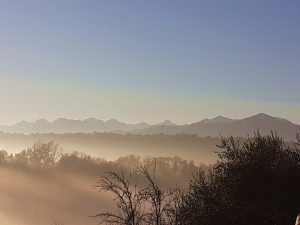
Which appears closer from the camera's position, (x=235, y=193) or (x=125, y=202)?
(x=125, y=202)

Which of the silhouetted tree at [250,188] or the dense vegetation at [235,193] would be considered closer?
the silhouetted tree at [250,188]

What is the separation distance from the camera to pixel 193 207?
25422mm

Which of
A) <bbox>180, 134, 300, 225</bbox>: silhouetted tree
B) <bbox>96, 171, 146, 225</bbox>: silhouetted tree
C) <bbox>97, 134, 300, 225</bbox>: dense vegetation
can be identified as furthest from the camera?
<bbox>96, 171, 146, 225</bbox>: silhouetted tree

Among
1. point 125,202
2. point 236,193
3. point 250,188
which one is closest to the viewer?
point 125,202

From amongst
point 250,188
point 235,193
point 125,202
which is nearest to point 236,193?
point 235,193

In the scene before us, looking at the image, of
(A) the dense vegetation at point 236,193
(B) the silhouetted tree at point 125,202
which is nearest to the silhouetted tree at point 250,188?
(A) the dense vegetation at point 236,193

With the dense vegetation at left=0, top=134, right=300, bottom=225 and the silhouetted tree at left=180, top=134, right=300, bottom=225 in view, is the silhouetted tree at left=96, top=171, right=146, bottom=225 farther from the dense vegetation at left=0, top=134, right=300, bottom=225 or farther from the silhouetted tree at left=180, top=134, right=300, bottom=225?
the silhouetted tree at left=180, top=134, right=300, bottom=225

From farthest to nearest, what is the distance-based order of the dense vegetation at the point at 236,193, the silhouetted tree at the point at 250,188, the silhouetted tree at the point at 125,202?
the silhouetted tree at the point at 125,202
the dense vegetation at the point at 236,193
the silhouetted tree at the point at 250,188

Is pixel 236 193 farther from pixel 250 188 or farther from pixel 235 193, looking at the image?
pixel 250 188

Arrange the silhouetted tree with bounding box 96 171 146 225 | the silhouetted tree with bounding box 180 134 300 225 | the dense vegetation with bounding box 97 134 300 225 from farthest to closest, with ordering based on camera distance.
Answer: the silhouetted tree with bounding box 96 171 146 225 < the dense vegetation with bounding box 97 134 300 225 < the silhouetted tree with bounding box 180 134 300 225

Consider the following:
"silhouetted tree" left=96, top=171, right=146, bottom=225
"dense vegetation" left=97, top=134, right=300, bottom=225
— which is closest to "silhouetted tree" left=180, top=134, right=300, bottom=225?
"dense vegetation" left=97, top=134, right=300, bottom=225

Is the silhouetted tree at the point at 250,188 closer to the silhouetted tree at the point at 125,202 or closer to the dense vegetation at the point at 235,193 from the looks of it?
the dense vegetation at the point at 235,193

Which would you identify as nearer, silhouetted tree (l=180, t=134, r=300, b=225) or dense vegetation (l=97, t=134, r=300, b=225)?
silhouetted tree (l=180, t=134, r=300, b=225)

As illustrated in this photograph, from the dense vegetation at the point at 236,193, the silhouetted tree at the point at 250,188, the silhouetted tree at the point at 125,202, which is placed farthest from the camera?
the silhouetted tree at the point at 125,202
